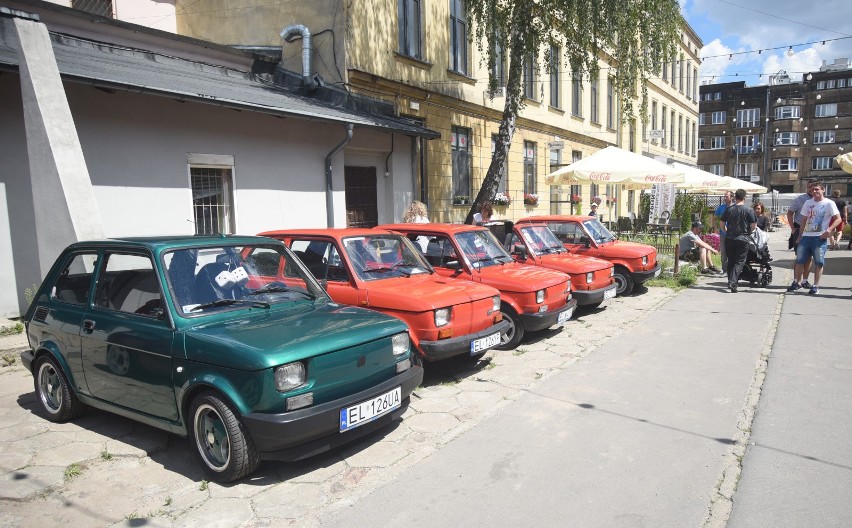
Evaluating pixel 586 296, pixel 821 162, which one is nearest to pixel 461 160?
pixel 586 296

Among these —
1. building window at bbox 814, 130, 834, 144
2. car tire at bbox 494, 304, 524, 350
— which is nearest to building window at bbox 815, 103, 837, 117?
building window at bbox 814, 130, 834, 144

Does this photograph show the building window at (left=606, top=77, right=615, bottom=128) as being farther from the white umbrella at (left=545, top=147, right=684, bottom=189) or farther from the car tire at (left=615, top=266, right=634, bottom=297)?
the car tire at (left=615, top=266, right=634, bottom=297)

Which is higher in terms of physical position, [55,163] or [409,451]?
[55,163]

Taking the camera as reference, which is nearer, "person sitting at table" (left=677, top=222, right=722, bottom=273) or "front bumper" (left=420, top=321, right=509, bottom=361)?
"front bumper" (left=420, top=321, right=509, bottom=361)

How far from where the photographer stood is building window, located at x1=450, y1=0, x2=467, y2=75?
16.6m

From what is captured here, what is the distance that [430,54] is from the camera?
1553cm

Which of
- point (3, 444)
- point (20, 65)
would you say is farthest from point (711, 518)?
point (20, 65)

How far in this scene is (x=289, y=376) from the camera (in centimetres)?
368

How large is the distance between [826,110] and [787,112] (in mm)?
4450

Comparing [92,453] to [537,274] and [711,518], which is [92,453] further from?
[537,274]

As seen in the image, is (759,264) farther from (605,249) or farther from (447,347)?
(447,347)

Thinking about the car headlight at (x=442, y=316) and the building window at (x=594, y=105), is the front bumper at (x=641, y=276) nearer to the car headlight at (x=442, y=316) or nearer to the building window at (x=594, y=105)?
the car headlight at (x=442, y=316)

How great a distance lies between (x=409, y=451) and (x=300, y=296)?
1570mm

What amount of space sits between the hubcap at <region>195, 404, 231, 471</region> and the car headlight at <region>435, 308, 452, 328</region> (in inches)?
94.2
